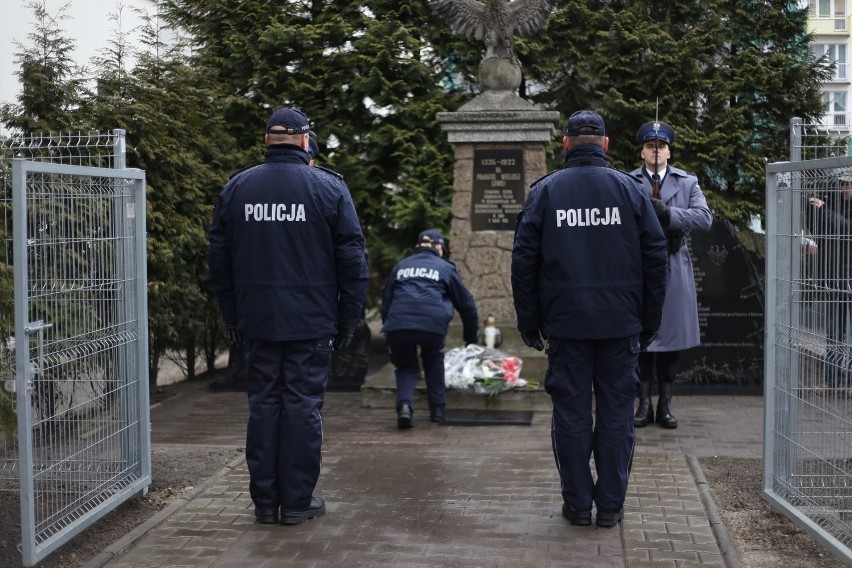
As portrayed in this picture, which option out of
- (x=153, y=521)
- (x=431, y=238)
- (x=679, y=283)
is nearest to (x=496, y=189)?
(x=431, y=238)

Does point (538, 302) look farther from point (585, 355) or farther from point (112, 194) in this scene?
point (112, 194)

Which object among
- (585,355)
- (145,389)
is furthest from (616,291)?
(145,389)

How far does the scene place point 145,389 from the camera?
605 centimetres

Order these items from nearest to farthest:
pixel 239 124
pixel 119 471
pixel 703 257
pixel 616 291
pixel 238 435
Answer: pixel 616 291 → pixel 119 471 → pixel 238 435 → pixel 703 257 → pixel 239 124

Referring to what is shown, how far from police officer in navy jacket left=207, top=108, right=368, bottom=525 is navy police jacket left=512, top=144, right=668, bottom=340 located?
0.94 metres

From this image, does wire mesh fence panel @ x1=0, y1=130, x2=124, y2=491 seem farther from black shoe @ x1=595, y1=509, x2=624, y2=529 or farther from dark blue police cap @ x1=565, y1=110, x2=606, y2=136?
black shoe @ x1=595, y1=509, x2=624, y2=529

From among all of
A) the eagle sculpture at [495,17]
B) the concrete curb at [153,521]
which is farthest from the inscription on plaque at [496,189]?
the concrete curb at [153,521]

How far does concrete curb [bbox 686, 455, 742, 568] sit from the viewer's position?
5.07m

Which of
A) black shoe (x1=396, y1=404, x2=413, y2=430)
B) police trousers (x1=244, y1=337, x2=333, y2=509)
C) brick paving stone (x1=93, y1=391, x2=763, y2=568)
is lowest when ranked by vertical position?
brick paving stone (x1=93, y1=391, x2=763, y2=568)

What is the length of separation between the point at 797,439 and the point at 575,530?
46.6 inches

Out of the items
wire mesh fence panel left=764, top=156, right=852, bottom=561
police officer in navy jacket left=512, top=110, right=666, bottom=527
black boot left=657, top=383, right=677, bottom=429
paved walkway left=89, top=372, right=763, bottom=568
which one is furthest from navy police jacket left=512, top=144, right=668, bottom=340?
black boot left=657, top=383, right=677, bottom=429

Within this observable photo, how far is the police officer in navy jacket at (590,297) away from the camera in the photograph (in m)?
5.45

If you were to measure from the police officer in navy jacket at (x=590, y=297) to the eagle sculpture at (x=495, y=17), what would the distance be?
17.2ft

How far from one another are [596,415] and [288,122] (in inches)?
84.6
